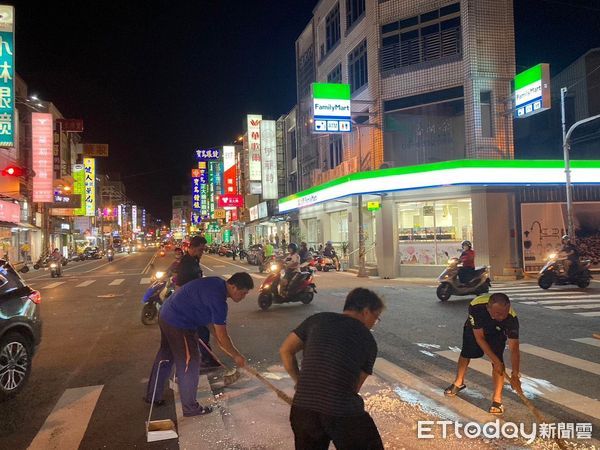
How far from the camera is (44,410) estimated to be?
5.54 metres

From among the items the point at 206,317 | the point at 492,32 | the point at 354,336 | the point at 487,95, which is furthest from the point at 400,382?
the point at 492,32

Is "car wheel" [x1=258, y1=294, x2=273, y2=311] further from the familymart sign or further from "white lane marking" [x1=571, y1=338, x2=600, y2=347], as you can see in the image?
the familymart sign

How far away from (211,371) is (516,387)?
4.13 m

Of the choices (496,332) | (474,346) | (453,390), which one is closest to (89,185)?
(453,390)

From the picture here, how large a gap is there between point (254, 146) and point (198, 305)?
42.1 meters

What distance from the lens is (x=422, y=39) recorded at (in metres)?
22.6

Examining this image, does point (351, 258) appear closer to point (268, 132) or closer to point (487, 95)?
point (487, 95)

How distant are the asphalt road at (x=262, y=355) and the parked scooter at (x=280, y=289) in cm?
26

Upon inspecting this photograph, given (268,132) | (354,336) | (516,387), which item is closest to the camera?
(354,336)

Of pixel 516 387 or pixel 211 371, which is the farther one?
pixel 211 371

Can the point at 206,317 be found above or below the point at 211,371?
above

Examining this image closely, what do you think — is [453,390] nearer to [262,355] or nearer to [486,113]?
[262,355]

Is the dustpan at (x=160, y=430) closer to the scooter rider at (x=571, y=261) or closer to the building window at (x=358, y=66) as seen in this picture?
the scooter rider at (x=571, y=261)

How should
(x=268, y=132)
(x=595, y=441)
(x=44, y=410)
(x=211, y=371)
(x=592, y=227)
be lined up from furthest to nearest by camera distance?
(x=268, y=132) < (x=592, y=227) < (x=211, y=371) < (x=44, y=410) < (x=595, y=441)
